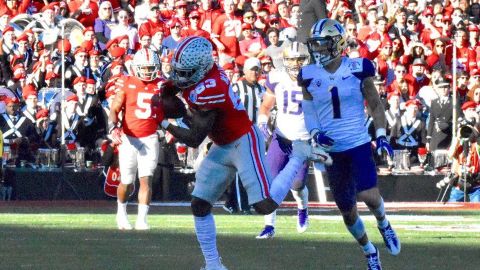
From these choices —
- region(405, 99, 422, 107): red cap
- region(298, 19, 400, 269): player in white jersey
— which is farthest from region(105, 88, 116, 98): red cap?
region(298, 19, 400, 269): player in white jersey

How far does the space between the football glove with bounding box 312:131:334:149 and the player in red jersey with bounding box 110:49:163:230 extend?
4.42 m

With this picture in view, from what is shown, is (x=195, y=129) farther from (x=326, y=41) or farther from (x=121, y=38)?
(x=121, y=38)

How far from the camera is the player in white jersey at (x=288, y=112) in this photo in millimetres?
13758

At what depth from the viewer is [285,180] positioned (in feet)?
31.8

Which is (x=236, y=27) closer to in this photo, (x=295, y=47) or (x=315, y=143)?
(x=295, y=47)

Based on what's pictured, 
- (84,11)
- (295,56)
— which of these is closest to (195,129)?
(295,56)

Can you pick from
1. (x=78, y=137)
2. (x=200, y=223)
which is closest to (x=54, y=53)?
(x=78, y=137)

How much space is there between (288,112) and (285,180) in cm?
440

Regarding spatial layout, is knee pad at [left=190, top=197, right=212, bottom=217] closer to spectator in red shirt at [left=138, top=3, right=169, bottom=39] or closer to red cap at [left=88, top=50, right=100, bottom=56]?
red cap at [left=88, top=50, right=100, bottom=56]

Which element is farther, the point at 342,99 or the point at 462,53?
the point at 462,53

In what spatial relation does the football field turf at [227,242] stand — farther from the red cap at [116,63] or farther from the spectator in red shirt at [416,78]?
the spectator in red shirt at [416,78]

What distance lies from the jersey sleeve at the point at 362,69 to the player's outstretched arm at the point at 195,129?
1129mm

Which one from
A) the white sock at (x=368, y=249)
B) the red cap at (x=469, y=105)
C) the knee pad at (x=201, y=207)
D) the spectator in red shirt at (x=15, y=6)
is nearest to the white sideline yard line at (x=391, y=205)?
the red cap at (x=469, y=105)

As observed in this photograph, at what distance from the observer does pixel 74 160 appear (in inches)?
773
